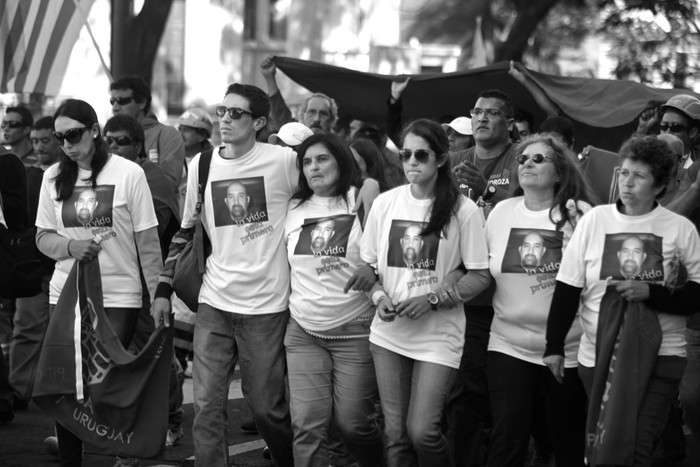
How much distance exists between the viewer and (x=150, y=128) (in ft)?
30.0

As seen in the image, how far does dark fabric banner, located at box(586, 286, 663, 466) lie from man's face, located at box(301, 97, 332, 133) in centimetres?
390

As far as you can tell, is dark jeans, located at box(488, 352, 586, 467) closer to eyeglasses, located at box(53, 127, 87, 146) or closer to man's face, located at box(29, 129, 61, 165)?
eyeglasses, located at box(53, 127, 87, 146)

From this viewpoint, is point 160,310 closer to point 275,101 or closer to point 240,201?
point 240,201

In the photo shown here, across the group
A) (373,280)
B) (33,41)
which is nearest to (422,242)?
(373,280)

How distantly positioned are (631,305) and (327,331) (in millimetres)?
1573

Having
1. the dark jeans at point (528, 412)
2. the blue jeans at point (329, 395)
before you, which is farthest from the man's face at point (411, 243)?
the dark jeans at point (528, 412)

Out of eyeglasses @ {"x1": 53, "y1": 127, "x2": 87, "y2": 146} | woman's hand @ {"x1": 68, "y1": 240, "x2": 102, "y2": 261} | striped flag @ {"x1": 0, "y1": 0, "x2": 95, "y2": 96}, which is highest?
striped flag @ {"x1": 0, "y1": 0, "x2": 95, "y2": 96}

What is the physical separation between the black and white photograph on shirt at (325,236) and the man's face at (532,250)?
914 millimetres

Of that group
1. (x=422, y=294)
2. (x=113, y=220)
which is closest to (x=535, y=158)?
(x=422, y=294)

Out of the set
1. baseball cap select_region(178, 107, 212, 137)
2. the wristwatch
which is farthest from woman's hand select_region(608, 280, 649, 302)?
baseball cap select_region(178, 107, 212, 137)

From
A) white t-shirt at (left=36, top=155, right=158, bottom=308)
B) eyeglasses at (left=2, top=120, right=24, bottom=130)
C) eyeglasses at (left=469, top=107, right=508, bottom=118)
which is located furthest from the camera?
eyeglasses at (left=2, top=120, right=24, bottom=130)

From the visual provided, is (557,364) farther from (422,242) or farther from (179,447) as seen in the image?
(179,447)

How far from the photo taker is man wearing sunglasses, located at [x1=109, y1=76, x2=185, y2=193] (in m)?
8.98

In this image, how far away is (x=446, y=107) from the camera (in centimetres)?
1074
